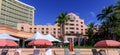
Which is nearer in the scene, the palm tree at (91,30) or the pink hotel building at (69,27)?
the palm tree at (91,30)

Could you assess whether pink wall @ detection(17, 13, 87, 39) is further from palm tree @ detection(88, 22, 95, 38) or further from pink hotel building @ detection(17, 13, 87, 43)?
palm tree @ detection(88, 22, 95, 38)

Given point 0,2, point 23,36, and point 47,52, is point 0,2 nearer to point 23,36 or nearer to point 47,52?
point 23,36

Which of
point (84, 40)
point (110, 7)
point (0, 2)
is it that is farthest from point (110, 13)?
point (0, 2)

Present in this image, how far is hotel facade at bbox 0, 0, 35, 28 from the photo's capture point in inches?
5483

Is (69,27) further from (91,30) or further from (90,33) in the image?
(90,33)

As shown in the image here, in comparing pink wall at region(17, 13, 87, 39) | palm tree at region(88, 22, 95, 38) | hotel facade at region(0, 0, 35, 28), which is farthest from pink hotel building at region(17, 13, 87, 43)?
palm tree at region(88, 22, 95, 38)

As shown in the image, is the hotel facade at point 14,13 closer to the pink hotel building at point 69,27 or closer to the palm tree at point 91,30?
the pink hotel building at point 69,27

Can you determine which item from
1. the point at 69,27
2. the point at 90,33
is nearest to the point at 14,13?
the point at 69,27

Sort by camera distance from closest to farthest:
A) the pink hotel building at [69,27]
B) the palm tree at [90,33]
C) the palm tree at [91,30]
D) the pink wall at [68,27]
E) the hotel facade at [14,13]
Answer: the palm tree at [90,33] < the palm tree at [91,30] < the pink wall at [68,27] < the pink hotel building at [69,27] < the hotel facade at [14,13]

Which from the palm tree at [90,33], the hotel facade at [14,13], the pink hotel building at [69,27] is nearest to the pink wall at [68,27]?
the pink hotel building at [69,27]

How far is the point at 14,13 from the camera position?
15338 cm

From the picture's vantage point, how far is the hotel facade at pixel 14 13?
457 ft

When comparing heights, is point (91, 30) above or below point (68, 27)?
below

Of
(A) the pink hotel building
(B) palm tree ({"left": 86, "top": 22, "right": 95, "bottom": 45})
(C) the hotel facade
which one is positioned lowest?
(B) palm tree ({"left": 86, "top": 22, "right": 95, "bottom": 45})
